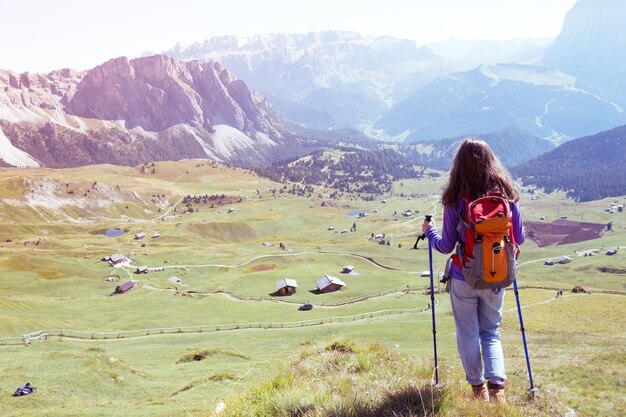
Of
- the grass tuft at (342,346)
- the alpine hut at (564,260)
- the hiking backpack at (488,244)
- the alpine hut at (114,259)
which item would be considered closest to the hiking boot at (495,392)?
the hiking backpack at (488,244)

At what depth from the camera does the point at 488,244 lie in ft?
26.9

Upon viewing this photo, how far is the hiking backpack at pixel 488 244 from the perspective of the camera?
818cm

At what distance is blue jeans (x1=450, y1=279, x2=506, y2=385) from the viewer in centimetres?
883

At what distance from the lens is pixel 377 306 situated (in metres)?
71.6

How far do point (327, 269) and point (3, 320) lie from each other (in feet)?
246

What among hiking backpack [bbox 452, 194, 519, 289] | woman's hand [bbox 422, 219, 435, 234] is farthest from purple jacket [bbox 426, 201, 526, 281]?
woman's hand [bbox 422, 219, 435, 234]

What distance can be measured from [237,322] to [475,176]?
195 feet

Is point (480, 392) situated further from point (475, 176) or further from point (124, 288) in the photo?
point (124, 288)

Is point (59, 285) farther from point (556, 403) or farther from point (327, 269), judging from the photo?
point (556, 403)

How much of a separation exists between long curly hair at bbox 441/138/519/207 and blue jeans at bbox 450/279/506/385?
1785 millimetres

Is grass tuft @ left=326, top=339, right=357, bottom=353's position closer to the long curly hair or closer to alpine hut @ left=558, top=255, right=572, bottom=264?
the long curly hair

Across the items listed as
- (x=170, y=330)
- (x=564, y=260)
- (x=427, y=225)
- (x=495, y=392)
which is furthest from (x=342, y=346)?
(x=564, y=260)

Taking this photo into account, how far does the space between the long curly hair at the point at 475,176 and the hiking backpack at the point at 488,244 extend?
40cm

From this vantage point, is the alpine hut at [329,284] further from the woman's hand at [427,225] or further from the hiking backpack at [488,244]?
the hiking backpack at [488,244]
